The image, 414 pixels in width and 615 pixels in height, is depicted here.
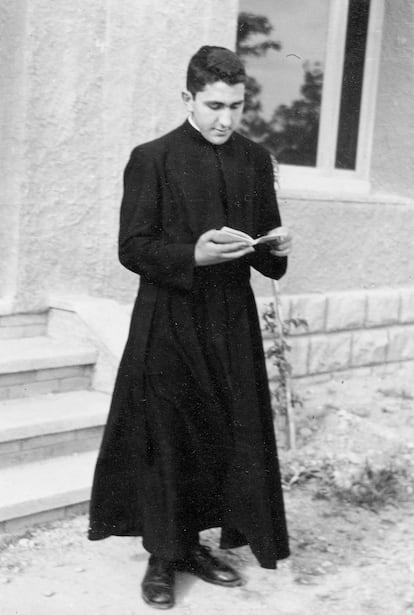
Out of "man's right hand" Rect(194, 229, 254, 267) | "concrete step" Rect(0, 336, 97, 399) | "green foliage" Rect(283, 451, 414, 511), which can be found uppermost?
"man's right hand" Rect(194, 229, 254, 267)

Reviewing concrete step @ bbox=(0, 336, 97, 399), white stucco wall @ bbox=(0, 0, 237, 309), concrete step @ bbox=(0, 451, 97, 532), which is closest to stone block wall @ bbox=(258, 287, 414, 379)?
white stucco wall @ bbox=(0, 0, 237, 309)

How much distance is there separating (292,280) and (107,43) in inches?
81.9

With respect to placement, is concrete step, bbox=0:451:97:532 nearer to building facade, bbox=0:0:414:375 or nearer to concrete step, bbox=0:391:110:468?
concrete step, bbox=0:391:110:468

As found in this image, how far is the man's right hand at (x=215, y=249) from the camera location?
342cm

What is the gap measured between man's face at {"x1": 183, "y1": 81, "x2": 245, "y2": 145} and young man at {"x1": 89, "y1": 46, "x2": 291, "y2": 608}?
0.04 ft

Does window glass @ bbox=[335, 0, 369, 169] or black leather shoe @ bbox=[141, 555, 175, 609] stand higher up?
window glass @ bbox=[335, 0, 369, 169]

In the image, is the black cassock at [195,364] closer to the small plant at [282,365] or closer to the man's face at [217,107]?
the man's face at [217,107]

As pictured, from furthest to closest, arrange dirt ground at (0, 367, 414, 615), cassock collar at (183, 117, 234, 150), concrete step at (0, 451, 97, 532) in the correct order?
1. concrete step at (0, 451, 97, 532)
2. dirt ground at (0, 367, 414, 615)
3. cassock collar at (183, 117, 234, 150)

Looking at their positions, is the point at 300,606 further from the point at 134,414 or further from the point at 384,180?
the point at 384,180

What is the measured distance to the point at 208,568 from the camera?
396 centimetres

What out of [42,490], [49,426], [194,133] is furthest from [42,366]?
[194,133]

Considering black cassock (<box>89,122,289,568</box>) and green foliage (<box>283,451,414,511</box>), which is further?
green foliage (<box>283,451,414,511</box>)

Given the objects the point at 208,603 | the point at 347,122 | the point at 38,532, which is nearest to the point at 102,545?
the point at 38,532

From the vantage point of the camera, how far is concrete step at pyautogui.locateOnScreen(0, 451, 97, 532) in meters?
4.34
